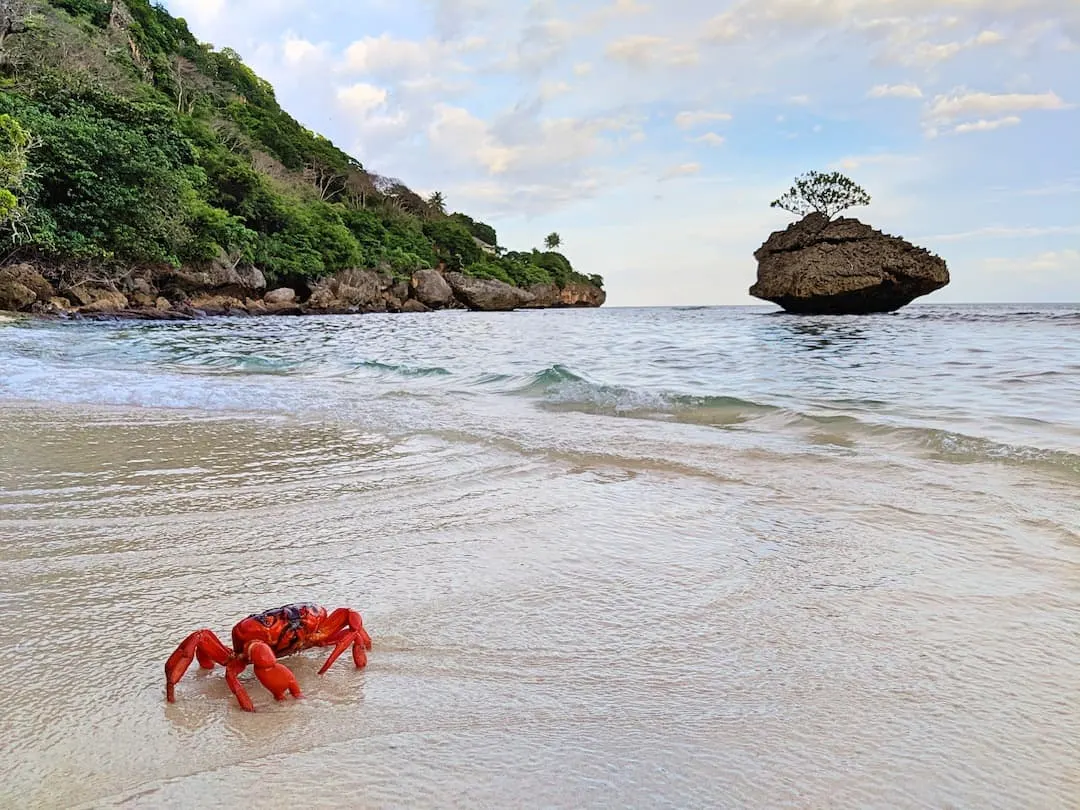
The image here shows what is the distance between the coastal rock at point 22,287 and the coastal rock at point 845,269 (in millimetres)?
33525

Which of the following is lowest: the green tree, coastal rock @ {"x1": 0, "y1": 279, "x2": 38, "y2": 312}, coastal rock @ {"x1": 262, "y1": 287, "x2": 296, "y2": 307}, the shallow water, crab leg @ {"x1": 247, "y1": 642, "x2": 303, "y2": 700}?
the shallow water

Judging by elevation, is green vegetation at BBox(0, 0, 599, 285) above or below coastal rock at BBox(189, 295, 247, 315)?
above

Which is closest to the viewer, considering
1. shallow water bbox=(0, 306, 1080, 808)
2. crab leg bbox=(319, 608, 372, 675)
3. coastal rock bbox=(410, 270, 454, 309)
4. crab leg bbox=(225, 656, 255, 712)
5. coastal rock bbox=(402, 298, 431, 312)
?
shallow water bbox=(0, 306, 1080, 808)

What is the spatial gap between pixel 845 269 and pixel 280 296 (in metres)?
33.0

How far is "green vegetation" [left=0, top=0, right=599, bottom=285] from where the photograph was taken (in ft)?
94.5

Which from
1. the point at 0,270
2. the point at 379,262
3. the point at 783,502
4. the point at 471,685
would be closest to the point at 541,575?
the point at 471,685

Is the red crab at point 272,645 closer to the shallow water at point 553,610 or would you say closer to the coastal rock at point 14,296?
the shallow water at point 553,610

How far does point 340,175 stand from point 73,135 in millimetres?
44797

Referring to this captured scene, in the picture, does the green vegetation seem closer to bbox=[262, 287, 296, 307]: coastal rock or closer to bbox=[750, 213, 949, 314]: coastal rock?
bbox=[262, 287, 296, 307]: coastal rock

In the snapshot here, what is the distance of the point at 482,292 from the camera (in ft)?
221

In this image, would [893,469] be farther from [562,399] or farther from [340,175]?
[340,175]

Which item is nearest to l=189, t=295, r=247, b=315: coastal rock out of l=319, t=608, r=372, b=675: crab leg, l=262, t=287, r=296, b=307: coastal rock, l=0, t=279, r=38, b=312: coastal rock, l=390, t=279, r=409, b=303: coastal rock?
l=262, t=287, r=296, b=307: coastal rock

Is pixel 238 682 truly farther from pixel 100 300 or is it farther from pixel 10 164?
pixel 100 300

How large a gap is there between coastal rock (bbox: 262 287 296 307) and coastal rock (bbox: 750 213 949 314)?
29.1 metres
